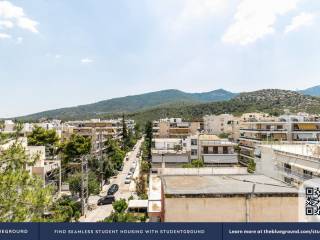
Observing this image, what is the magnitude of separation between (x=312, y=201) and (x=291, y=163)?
45.9ft

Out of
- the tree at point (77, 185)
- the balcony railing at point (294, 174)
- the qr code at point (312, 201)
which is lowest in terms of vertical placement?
the tree at point (77, 185)

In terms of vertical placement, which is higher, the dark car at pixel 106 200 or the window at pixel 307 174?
the window at pixel 307 174

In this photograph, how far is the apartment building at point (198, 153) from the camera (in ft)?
152

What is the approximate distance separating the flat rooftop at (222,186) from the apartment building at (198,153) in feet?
107

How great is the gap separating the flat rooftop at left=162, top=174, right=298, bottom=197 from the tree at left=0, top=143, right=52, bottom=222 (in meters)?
3.37

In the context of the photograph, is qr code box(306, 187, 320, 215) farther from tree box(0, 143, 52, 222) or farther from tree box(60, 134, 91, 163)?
tree box(60, 134, 91, 163)

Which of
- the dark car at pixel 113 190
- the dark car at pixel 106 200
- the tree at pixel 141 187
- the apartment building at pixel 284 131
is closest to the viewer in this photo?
the dark car at pixel 106 200

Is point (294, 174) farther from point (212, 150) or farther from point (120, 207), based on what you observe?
point (212, 150)

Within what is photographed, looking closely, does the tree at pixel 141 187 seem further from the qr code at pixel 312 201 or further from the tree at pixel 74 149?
the qr code at pixel 312 201

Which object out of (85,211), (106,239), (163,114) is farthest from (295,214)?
(163,114)

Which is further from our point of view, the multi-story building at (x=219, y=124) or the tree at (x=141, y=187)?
the multi-story building at (x=219, y=124)

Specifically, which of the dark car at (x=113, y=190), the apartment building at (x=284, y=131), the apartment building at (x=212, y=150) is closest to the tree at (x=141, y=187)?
the dark car at (x=113, y=190)

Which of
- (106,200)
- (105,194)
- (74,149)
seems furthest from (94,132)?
(106,200)

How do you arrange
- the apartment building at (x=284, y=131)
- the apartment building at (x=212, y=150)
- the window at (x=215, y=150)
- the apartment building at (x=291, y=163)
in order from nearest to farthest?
the apartment building at (x=291, y=163) < the apartment building at (x=212, y=150) < the window at (x=215, y=150) < the apartment building at (x=284, y=131)
